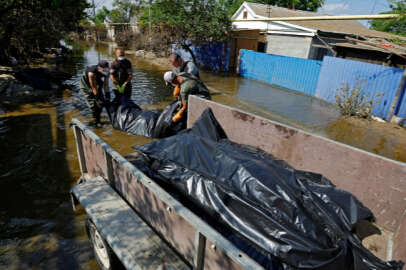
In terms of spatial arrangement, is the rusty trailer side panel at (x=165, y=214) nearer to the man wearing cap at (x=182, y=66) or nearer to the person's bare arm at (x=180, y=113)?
the person's bare arm at (x=180, y=113)

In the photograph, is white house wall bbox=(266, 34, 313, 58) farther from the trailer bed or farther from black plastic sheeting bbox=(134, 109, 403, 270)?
the trailer bed

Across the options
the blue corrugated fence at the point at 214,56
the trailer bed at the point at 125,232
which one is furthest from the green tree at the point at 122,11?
the trailer bed at the point at 125,232

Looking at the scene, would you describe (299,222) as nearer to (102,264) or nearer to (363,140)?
(102,264)

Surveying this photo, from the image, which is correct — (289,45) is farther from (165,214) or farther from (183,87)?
(165,214)

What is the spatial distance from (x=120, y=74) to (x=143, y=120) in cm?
172

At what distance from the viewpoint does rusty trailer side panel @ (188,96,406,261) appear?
2.09 metres

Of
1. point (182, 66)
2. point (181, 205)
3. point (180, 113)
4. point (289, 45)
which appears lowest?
point (180, 113)

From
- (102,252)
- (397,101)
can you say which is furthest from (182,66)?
(397,101)

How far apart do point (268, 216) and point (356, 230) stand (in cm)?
120

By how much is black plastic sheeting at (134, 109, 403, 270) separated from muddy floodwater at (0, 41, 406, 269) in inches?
46.3

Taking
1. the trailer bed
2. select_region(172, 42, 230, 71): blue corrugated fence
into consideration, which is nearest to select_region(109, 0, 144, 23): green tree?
select_region(172, 42, 230, 71): blue corrugated fence

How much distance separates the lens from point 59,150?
4145 mm

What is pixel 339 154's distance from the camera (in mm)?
2377

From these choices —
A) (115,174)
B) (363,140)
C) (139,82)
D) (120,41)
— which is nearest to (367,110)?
(363,140)
